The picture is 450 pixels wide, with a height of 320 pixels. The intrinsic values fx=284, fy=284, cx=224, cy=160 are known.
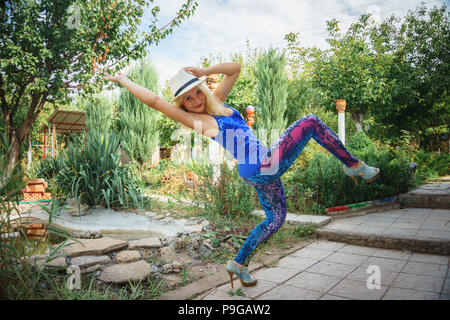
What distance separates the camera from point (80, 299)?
1650mm

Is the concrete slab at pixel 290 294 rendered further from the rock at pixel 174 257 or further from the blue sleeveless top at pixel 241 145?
the rock at pixel 174 257

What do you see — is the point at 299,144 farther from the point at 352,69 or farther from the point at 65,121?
the point at 65,121

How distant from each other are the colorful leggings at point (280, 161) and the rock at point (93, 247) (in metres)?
1.29

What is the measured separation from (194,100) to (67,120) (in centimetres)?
949

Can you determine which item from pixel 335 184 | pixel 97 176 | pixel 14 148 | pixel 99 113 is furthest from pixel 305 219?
pixel 99 113

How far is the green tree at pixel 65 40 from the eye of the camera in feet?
16.4

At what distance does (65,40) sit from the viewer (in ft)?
17.4

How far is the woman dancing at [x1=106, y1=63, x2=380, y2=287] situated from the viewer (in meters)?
1.79

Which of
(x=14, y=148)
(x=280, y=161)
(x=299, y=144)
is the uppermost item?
(x=14, y=148)

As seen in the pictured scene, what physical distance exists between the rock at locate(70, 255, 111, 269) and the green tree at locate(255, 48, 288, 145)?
610cm

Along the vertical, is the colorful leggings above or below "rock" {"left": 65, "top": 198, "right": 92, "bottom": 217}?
above

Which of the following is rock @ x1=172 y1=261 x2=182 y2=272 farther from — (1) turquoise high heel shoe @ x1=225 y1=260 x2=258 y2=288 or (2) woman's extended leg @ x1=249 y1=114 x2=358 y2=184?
(2) woman's extended leg @ x1=249 y1=114 x2=358 y2=184

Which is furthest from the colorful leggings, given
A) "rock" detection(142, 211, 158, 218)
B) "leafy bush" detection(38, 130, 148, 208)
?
"leafy bush" detection(38, 130, 148, 208)

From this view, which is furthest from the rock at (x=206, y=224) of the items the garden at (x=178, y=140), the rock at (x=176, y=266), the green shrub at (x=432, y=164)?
the green shrub at (x=432, y=164)
